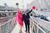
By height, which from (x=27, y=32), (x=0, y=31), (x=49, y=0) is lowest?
(x=27, y=32)

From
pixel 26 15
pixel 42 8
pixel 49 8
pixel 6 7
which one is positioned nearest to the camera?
pixel 26 15

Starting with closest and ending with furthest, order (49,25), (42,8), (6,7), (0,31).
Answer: (49,25), (0,31), (42,8), (6,7)

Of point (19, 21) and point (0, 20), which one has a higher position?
point (0, 20)

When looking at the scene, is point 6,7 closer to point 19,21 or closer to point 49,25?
point 19,21

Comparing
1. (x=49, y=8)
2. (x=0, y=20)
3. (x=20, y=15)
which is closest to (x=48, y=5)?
(x=49, y=8)

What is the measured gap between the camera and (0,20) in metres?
2.14

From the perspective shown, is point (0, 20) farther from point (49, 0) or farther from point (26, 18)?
point (49, 0)

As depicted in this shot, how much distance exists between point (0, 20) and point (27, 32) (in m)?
1.87

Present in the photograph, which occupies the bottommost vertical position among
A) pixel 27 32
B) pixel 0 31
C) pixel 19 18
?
pixel 27 32

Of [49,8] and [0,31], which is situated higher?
[49,8]

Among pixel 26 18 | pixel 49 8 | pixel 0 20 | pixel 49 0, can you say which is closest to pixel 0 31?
pixel 0 20

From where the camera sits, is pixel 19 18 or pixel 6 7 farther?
pixel 6 7

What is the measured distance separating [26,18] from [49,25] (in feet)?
5.93

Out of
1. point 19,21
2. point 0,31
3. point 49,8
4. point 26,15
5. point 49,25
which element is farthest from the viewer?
point 49,8
